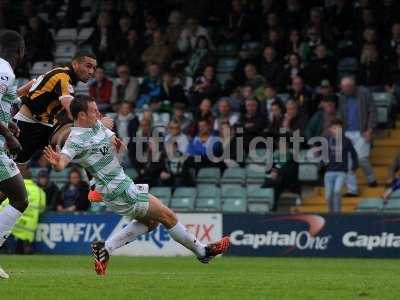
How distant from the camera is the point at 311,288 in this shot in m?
10.8

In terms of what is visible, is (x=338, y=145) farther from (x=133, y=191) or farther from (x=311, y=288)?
(x=311, y=288)

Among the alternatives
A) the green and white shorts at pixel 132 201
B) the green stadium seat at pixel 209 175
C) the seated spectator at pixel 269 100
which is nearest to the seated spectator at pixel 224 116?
the seated spectator at pixel 269 100

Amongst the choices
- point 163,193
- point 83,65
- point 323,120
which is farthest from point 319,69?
point 83,65

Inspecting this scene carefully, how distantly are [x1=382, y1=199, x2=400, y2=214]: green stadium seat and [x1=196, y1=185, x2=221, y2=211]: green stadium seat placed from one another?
10.8 feet

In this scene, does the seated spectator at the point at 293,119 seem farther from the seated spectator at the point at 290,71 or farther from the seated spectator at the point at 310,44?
the seated spectator at the point at 310,44

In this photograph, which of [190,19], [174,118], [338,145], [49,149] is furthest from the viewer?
[190,19]

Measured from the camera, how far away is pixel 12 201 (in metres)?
12.0

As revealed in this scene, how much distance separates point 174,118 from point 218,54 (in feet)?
9.93

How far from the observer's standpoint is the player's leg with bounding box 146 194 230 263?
13.0 metres

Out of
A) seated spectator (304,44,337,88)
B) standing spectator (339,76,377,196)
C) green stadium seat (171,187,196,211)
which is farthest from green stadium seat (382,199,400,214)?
green stadium seat (171,187,196,211)

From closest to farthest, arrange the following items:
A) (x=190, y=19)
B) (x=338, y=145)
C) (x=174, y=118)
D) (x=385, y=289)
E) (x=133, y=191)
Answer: (x=385, y=289), (x=133, y=191), (x=338, y=145), (x=174, y=118), (x=190, y=19)

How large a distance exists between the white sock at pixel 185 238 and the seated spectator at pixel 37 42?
15.3 metres

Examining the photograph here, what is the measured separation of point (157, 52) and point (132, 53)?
64 centimetres

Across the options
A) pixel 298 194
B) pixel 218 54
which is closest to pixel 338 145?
pixel 298 194
